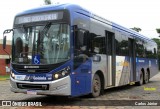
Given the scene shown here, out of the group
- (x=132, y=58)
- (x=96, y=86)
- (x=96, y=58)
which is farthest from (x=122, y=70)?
(x=96, y=58)

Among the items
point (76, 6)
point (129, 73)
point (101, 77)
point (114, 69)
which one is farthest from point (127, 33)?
point (76, 6)

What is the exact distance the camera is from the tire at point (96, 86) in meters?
13.0

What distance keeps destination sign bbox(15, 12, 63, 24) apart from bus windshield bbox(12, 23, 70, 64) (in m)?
0.26

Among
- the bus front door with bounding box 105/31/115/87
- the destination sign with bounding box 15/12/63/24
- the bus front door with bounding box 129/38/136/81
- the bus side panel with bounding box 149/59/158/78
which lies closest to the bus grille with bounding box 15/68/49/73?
the destination sign with bounding box 15/12/63/24

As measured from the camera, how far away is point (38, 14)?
11.6m

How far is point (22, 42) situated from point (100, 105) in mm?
3545

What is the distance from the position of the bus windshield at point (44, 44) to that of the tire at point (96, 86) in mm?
2573

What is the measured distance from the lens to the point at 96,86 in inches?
522

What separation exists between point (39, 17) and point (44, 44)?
3.59ft

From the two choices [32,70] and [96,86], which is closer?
[32,70]

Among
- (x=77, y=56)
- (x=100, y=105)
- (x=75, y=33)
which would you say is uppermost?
(x=75, y=33)

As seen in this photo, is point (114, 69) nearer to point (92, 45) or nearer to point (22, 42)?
point (92, 45)

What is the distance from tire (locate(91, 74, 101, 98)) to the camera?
511 inches

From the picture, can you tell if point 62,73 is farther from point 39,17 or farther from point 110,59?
point 110,59
